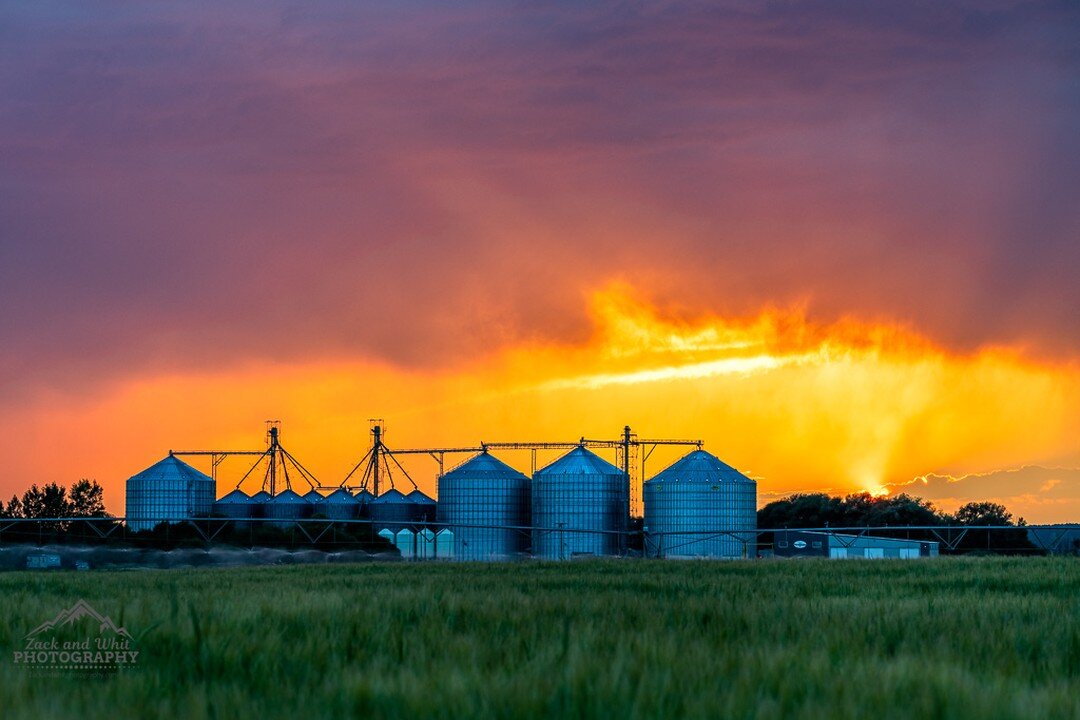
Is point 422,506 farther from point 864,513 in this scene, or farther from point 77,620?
point 77,620

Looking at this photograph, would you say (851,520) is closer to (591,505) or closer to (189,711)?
(591,505)

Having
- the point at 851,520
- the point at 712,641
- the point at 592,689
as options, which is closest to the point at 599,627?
the point at 712,641

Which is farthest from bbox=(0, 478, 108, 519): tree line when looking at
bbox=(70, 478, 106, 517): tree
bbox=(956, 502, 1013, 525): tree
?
bbox=(956, 502, 1013, 525): tree

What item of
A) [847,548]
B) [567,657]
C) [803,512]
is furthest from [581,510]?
[567,657]

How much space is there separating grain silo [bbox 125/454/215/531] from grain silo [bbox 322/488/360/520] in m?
8.53

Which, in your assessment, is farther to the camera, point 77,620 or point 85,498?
point 85,498

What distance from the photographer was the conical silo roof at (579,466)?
7638cm

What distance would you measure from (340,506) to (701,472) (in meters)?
30.5

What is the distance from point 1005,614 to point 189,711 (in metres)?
A: 8.19

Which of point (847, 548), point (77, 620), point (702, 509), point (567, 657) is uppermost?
point (702, 509)

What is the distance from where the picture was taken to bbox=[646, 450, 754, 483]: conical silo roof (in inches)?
2933

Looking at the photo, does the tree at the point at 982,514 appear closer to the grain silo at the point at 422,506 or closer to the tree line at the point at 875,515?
the tree line at the point at 875,515

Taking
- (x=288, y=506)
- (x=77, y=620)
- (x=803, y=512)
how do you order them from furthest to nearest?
(x=803, y=512) < (x=288, y=506) < (x=77, y=620)

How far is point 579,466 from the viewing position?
252 ft
